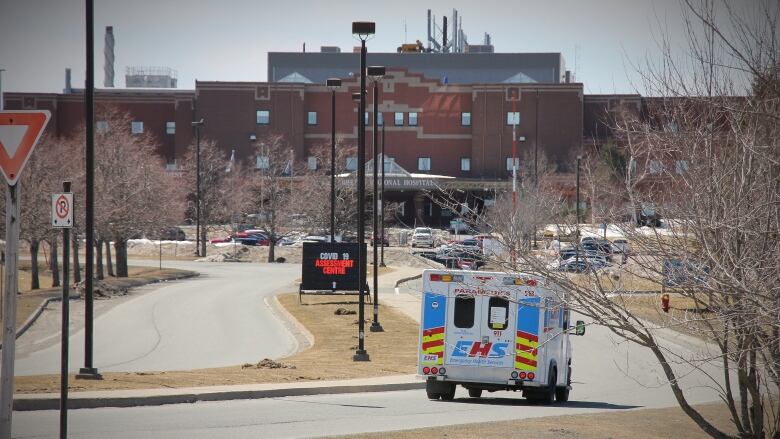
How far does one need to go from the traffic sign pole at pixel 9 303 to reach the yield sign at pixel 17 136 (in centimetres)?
21

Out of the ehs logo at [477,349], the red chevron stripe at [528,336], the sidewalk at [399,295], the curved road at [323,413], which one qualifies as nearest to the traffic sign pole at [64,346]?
the curved road at [323,413]

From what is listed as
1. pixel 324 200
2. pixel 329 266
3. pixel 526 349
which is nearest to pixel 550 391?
pixel 526 349

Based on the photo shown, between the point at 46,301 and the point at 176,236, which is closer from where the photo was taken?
the point at 46,301

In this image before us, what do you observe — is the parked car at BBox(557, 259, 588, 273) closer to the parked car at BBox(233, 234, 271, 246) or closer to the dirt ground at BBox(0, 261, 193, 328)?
the dirt ground at BBox(0, 261, 193, 328)

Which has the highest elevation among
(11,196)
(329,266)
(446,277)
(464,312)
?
(11,196)

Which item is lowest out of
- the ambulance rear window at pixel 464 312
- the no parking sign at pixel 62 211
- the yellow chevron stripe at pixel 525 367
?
the yellow chevron stripe at pixel 525 367

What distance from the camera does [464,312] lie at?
778 inches

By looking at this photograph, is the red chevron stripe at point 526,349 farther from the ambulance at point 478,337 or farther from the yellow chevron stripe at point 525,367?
the yellow chevron stripe at point 525,367

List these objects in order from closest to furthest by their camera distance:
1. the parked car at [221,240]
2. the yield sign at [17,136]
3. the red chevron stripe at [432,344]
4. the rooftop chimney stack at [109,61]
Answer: the yield sign at [17,136]
the red chevron stripe at [432,344]
the parked car at [221,240]
the rooftop chimney stack at [109,61]

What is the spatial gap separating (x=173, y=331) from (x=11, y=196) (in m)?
27.3

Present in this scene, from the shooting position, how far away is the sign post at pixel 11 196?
401 inches

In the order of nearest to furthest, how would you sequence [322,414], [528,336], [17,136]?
[17,136], [322,414], [528,336]

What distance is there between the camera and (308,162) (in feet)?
333

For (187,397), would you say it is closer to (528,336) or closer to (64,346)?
(528,336)
